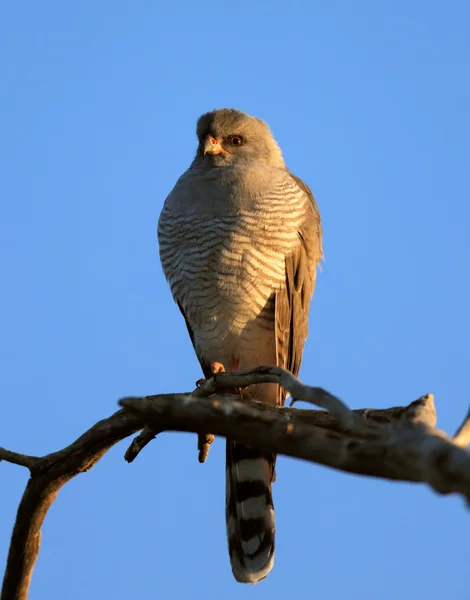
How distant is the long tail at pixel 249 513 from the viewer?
4.96 meters

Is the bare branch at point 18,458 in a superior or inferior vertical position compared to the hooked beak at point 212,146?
inferior

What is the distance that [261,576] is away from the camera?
4.93 m

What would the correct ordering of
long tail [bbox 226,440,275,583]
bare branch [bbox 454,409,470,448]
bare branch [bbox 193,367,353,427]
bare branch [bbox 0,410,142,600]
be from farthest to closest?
long tail [bbox 226,440,275,583] → bare branch [bbox 0,410,142,600] → bare branch [bbox 454,409,470,448] → bare branch [bbox 193,367,353,427]

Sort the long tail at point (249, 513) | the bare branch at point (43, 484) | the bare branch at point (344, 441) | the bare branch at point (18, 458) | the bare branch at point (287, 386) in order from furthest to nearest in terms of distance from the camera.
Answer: the long tail at point (249, 513) → the bare branch at point (18, 458) → the bare branch at point (43, 484) → the bare branch at point (287, 386) → the bare branch at point (344, 441)

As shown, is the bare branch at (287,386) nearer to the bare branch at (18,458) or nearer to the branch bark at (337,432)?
the branch bark at (337,432)

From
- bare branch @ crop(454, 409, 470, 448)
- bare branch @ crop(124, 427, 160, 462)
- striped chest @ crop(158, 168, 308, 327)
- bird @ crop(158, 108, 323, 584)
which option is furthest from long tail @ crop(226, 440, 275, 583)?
bare branch @ crop(454, 409, 470, 448)

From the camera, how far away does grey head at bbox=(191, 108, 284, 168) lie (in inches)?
245

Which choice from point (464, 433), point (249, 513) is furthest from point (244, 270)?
point (464, 433)

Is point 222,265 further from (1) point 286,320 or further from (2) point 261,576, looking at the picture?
(2) point 261,576

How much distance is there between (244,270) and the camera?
5.60m

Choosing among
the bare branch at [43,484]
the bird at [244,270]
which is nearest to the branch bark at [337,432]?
the bare branch at [43,484]

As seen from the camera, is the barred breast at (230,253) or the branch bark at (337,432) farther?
the barred breast at (230,253)

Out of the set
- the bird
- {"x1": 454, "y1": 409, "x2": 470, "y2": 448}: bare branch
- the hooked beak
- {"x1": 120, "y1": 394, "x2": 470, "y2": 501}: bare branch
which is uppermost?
the hooked beak

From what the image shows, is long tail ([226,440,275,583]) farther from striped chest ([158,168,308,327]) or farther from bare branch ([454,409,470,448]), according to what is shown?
bare branch ([454,409,470,448])
